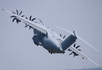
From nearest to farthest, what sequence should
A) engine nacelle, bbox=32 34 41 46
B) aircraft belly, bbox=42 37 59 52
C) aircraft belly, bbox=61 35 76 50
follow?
aircraft belly, bbox=61 35 76 50 < aircraft belly, bbox=42 37 59 52 < engine nacelle, bbox=32 34 41 46

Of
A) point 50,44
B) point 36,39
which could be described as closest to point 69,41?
point 50,44

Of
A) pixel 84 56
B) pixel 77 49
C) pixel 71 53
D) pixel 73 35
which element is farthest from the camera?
pixel 71 53

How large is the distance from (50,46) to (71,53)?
14.1 m

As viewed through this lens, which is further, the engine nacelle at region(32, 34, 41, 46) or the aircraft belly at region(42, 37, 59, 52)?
the engine nacelle at region(32, 34, 41, 46)

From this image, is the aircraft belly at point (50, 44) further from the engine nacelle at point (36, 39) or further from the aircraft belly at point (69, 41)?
the engine nacelle at point (36, 39)

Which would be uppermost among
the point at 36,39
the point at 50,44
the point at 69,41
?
the point at 36,39

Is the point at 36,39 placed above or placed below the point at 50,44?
above

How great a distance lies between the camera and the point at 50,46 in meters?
33.5

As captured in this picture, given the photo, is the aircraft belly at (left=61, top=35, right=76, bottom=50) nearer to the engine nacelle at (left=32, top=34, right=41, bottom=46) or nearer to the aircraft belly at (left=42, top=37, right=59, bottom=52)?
the aircraft belly at (left=42, top=37, right=59, bottom=52)

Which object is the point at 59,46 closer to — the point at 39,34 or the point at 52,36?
the point at 52,36

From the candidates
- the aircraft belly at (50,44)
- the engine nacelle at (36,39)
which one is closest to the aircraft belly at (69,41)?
the aircraft belly at (50,44)

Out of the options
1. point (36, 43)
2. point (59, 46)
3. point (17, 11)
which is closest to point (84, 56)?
point (59, 46)

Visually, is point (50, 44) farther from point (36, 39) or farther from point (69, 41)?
point (36, 39)

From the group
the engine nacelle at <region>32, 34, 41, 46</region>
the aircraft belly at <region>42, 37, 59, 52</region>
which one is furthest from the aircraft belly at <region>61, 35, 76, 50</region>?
the engine nacelle at <region>32, 34, 41, 46</region>
